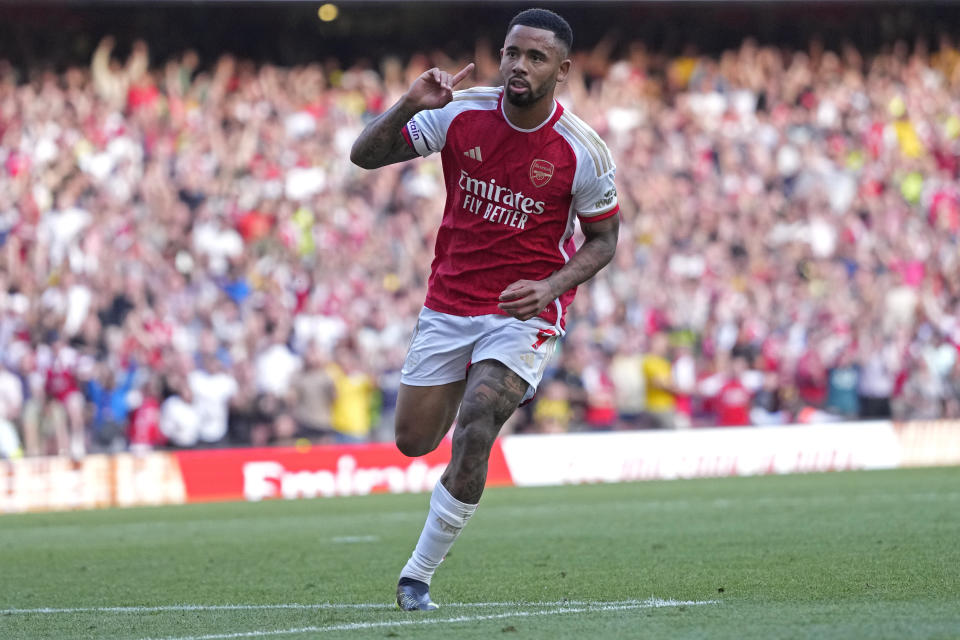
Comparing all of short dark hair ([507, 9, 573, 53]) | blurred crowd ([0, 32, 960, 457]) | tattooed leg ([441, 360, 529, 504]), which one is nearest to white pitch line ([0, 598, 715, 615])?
tattooed leg ([441, 360, 529, 504])

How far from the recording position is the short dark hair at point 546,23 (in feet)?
22.3

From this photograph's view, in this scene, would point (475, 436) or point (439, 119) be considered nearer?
point (475, 436)

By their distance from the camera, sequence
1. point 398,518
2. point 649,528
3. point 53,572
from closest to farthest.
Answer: point 53,572 < point 649,528 < point 398,518

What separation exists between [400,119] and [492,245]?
76 cm

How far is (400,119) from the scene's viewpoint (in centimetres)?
673

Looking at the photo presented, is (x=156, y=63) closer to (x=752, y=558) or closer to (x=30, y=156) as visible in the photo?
(x=30, y=156)

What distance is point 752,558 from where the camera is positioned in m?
8.88

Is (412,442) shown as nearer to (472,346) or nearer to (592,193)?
(472,346)

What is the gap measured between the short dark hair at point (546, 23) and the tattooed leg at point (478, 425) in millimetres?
1525

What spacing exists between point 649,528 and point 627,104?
15524 mm

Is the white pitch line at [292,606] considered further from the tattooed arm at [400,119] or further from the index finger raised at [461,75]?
the index finger raised at [461,75]

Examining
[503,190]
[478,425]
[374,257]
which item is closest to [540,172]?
[503,190]

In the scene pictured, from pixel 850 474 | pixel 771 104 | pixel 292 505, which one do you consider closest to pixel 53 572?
pixel 292 505

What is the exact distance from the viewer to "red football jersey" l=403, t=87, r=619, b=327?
6977mm
